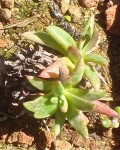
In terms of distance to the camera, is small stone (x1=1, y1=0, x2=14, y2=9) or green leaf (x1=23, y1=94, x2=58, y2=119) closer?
green leaf (x1=23, y1=94, x2=58, y2=119)

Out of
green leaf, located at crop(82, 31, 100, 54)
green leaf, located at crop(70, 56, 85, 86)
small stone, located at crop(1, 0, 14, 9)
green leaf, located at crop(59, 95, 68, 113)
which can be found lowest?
green leaf, located at crop(59, 95, 68, 113)

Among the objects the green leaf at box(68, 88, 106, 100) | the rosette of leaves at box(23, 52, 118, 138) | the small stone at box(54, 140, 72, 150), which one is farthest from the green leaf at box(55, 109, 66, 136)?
the small stone at box(54, 140, 72, 150)

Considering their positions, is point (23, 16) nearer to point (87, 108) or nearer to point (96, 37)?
point (96, 37)

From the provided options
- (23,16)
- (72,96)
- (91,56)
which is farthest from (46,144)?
(23,16)

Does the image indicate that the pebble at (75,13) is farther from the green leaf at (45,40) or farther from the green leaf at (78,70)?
the green leaf at (78,70)

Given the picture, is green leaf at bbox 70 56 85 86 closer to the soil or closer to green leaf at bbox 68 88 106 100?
green leaf at bbox 68 88 106 100

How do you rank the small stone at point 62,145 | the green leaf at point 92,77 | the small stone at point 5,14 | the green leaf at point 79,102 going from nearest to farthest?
1. the green leaf at point 79,102
2. the green leaf at point 92,77
3. the small stone at point 62,145
4. the small stone at point 5,14

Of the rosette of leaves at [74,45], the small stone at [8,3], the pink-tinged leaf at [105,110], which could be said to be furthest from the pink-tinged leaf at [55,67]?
the small stone at [8,3]
